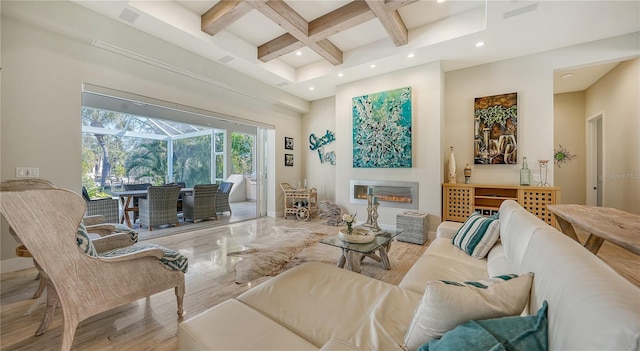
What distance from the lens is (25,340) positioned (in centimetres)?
168

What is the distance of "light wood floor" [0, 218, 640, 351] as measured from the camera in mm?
A: 1682

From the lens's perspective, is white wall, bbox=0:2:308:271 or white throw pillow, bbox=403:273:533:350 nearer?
white throw pillow, bbox=403:273:533:350

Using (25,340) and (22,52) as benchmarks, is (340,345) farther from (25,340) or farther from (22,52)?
(22,52)

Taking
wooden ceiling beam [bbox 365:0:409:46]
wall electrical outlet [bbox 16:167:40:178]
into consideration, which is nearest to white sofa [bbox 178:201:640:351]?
wooden ceiling beam [bbox 365:0:409:46]

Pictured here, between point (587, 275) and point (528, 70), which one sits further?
point (528, 70)

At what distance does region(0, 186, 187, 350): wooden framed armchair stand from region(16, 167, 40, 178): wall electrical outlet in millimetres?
1991

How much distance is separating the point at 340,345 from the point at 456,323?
41 cm

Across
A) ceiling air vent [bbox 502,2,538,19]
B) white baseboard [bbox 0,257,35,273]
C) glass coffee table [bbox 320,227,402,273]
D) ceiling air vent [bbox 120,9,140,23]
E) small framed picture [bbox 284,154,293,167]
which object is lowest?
white baseboard [bbox 0,257,35,273]

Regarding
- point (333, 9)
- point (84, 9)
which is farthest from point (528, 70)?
point (84, 9)

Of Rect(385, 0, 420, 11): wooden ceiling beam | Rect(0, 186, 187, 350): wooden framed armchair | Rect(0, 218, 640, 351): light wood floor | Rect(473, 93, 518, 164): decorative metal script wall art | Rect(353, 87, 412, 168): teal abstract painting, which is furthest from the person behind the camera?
Rect(353, 87, 412, 168): teal abstract painting

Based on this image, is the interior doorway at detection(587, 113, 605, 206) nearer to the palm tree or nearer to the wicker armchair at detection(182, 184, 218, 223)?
the wicker armchair at detection(182, 184, 218, 223)

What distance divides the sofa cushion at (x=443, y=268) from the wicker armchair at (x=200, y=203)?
4.75m

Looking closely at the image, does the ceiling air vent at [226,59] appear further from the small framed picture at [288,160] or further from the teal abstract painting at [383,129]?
the small framed picture at [288,160]

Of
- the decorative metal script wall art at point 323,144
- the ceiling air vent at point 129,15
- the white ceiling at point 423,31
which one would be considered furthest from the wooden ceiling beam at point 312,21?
the decorative metal script wall art at point 323,144
